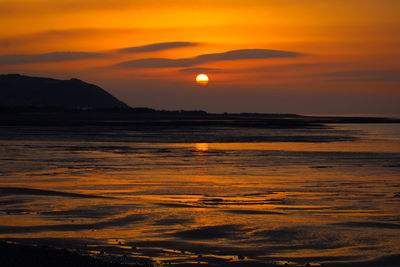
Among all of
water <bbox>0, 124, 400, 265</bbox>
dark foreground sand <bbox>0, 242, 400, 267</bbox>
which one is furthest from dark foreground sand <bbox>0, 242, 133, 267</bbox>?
water <bbox>0, 124, 400, 265</bbox>

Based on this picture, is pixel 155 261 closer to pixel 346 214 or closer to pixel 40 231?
pixel 40 231

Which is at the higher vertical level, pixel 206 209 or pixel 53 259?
pixel 206 209

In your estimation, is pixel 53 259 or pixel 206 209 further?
pixel 206 209

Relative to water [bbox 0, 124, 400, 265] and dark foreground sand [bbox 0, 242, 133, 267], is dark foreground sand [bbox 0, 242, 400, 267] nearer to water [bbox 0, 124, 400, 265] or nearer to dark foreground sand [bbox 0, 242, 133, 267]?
dark foreground sand [bbox 0, 242, 133, 267]

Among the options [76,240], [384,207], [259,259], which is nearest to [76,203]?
[76,240]

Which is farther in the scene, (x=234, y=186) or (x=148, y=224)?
(x=234, y=186)

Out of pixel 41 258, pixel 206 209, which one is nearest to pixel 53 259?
pixel 41 258

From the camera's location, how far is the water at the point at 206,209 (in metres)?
12.2

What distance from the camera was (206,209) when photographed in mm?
16484

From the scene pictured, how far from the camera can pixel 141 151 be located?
3794 cm

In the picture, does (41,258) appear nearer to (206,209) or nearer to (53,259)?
(53,259)

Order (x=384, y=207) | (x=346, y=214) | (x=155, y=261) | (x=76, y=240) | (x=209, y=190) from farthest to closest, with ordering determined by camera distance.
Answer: (x=209, y=190)
(x=384, y=207)
(x=346, y=214)
(x=76, y=240)
(x=155, y=261)

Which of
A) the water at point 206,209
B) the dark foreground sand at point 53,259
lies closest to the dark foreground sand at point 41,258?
the dark foreground sand at point 53,259

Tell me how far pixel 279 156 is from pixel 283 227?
68.3 feet
